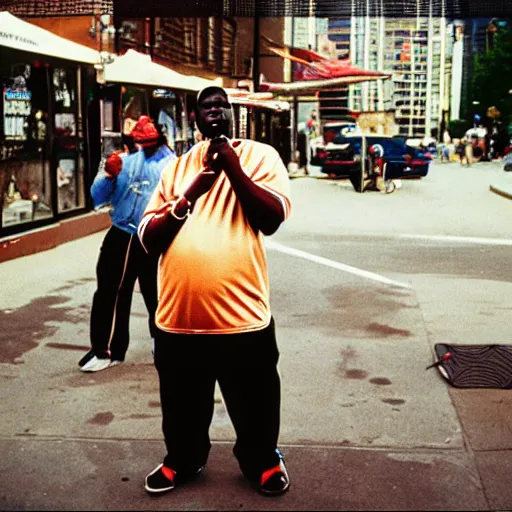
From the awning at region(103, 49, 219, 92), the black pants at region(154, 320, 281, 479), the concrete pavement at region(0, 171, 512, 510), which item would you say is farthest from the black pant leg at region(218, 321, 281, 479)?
the awning at region(103, 49, 219, 92)

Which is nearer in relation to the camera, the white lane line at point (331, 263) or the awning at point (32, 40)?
the white lane line at point (331, 263)

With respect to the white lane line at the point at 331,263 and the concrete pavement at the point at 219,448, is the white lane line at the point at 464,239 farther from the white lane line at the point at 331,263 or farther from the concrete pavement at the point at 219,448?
the concrete pavement at the point at 219,448

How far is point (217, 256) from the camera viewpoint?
361cm

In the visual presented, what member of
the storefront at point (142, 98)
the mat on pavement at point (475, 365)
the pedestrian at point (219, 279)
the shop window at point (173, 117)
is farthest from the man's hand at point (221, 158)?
the shop window at point (173, 117)

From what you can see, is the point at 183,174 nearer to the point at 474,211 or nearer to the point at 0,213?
the point at 0,213

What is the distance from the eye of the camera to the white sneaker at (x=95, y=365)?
20.0 feet

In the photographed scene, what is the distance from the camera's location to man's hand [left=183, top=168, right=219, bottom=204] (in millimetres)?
3508

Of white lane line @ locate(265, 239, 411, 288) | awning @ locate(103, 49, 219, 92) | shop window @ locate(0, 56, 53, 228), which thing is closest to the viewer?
white lane line @ locate(265, 239, 411, 288)

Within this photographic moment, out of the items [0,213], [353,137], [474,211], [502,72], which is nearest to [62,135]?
[0,213]

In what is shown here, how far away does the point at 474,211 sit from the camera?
60.3 feet

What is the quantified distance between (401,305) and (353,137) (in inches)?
962

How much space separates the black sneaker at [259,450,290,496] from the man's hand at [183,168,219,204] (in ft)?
4.02

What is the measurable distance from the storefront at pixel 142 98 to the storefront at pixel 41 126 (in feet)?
1.69

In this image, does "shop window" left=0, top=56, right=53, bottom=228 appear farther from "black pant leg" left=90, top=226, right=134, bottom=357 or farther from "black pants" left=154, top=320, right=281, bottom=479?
"black pants" left=154, top=320, right=281, bottom=479
